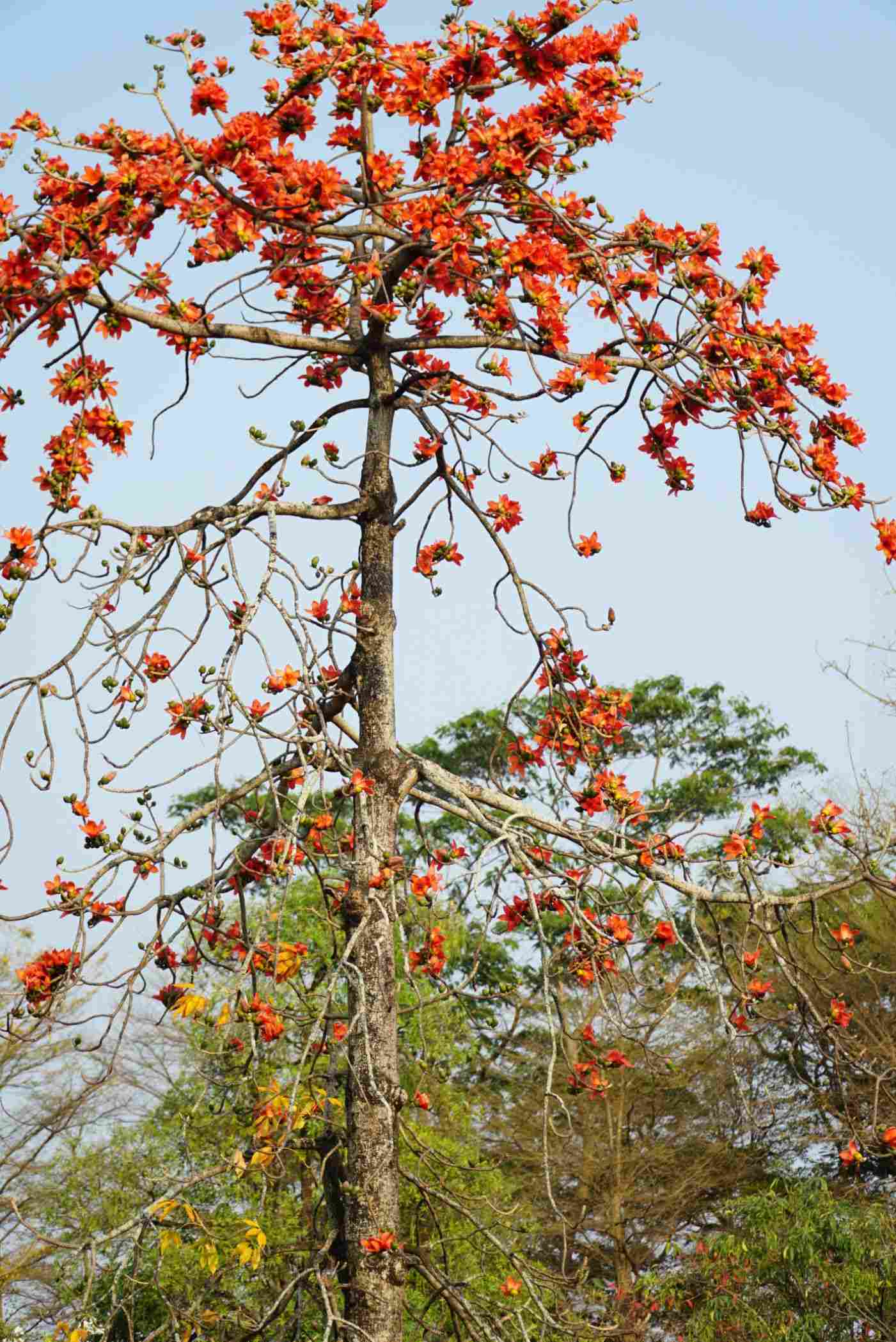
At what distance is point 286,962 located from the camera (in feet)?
13.2

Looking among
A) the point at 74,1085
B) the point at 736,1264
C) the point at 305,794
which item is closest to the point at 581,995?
the point at 736,1264

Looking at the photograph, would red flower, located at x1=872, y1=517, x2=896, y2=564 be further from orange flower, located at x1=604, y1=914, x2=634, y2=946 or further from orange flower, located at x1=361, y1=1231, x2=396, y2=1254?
orange flower, located at x1=361, y1=1231, x2=396, y2=1254

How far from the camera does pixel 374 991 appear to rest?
149 inches

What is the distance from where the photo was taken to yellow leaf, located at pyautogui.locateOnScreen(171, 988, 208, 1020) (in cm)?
340

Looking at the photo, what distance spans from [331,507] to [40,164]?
1.21 m

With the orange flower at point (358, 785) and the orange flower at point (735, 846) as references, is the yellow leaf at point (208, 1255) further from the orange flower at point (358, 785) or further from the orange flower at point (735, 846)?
the orange flower at point (735, 846)

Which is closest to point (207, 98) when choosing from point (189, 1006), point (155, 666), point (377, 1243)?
point (155, 666)

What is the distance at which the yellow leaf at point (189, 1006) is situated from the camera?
3.40 metres

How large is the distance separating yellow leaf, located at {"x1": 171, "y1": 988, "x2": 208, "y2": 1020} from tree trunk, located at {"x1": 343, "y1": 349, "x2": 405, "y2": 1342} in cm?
38

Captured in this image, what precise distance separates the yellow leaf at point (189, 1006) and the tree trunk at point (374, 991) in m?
0.38

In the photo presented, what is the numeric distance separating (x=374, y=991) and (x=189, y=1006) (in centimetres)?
57

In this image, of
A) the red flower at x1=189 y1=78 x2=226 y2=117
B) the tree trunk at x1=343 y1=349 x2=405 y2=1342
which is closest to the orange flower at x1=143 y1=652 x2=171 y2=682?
the tree trunk at x1=343 y1=349 x2=405 y2=1342

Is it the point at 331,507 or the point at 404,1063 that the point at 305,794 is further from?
the point at 404,1063

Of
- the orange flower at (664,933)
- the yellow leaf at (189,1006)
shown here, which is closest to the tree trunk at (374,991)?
the yellow leaf at (189,1006)
